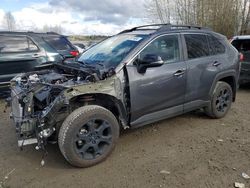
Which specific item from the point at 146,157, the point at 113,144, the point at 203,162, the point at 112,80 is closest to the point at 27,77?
the point at 112,80

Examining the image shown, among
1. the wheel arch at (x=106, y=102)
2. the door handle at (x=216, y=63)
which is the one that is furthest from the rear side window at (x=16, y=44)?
the door handle at (x=216, y=63)

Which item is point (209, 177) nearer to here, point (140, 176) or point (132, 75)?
point (140, 176)

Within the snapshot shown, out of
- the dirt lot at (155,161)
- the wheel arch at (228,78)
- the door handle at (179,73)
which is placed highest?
the door handle at (179,73)

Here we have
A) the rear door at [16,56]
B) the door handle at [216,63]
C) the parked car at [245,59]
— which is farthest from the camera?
the parked car at [245,59]

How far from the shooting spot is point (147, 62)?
162 inches

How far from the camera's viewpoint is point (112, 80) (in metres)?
3.95

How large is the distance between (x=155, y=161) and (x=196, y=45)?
227cm

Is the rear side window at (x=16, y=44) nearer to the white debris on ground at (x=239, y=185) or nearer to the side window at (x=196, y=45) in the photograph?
the side window at (x=196, y=45)

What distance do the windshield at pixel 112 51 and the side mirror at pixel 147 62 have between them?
0.88ft

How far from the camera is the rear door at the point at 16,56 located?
6895 mm

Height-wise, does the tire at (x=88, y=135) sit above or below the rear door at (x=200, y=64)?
below

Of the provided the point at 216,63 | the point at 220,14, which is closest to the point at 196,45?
the point at 216,63

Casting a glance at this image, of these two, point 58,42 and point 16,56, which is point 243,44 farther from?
point 16,56

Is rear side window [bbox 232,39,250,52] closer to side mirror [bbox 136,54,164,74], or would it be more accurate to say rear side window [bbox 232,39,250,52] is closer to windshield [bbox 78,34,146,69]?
windshield [bbox 78,34,146,69]
